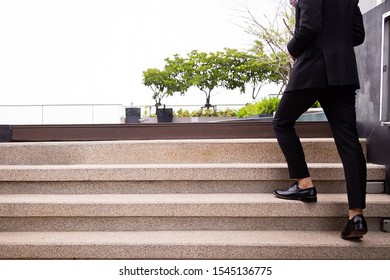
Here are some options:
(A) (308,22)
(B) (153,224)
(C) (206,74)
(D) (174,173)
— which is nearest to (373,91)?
(A) (308,22)

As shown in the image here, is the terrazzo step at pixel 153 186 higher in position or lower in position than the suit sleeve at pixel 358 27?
lower

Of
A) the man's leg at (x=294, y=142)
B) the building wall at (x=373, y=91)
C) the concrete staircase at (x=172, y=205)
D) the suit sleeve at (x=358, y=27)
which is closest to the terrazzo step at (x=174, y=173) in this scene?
the concrete staircase at (x=172, y=205)

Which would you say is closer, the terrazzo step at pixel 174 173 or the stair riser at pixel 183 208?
the stair riser at pixel 183 208

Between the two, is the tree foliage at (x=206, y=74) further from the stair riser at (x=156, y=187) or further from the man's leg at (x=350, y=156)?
the man's leg at (x=350, y=156)

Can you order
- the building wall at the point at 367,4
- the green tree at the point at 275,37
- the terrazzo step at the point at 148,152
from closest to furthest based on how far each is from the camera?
Result: the terrazzo step at the point at 148,152 → the building wall at the point at 367,4 → the green tree at the point at 275,37

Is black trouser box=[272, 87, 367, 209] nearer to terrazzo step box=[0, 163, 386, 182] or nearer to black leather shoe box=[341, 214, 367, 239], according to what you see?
black leather shoe box=[341, 214, 367, 239]

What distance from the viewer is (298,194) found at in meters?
2.26

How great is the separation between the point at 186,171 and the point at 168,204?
33 cm

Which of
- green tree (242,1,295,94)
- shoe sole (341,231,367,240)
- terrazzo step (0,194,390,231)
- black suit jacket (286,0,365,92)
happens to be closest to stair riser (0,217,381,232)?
terrazzo step (0,194,390,231)

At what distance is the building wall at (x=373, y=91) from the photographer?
→ 2523 mm

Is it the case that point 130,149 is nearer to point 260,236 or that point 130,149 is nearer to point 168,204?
point 168,204

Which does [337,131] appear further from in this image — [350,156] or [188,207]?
[188,207]

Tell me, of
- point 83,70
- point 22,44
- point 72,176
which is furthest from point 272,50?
point 72,176

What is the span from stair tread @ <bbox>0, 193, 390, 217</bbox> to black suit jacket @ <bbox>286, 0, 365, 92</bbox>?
0.74 meters
